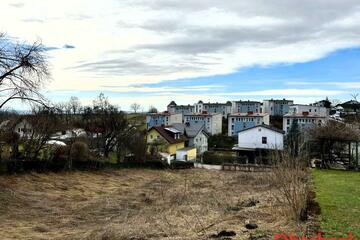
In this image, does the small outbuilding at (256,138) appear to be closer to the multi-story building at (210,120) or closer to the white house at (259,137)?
the white house at (259,137)

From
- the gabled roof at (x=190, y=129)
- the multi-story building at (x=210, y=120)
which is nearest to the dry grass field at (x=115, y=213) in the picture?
the gabled roof at (x=190, y=129)

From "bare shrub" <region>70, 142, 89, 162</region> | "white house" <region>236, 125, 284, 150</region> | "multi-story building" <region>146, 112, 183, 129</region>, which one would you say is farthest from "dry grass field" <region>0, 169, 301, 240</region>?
"multi-story building" <region>146, 112, 183, 129</region>

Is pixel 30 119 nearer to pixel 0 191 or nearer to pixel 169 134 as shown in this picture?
pixel 0 191

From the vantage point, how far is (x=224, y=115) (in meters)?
98.9

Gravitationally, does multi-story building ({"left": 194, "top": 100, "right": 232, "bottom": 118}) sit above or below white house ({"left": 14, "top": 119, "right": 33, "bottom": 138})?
above

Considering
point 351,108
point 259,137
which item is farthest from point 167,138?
point 351,108

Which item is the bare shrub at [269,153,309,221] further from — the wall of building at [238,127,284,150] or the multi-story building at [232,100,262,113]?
the multi-story building at [232,100,262,113]

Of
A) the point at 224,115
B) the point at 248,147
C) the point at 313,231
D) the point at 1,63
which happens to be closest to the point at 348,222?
the point at 313,231

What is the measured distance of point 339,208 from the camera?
10.1 m

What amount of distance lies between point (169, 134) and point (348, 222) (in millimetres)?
44454

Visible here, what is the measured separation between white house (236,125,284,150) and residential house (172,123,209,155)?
8.79 meters

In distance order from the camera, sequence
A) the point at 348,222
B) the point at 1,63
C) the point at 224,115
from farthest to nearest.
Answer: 1. the point at 224,115
2. the point at 1,63
3. the point at 348,222

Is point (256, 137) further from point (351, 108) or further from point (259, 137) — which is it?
point (351, 108)

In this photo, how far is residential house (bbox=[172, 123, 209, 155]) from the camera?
58.9 m
